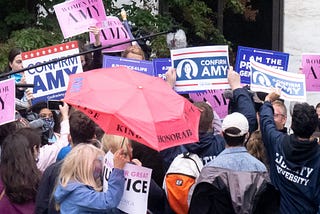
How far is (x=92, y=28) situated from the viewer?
8.07 meters

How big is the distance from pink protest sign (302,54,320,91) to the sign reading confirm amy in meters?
1.18

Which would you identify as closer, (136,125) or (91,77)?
(136,125)

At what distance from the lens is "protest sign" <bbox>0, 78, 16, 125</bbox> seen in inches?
236

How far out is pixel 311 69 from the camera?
26.1 ft

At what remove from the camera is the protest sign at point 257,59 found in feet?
24.6

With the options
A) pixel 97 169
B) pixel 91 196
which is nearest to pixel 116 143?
pixel 97 169

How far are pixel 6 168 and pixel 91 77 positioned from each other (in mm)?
889

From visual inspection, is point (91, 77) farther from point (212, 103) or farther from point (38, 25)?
point (38, 25)

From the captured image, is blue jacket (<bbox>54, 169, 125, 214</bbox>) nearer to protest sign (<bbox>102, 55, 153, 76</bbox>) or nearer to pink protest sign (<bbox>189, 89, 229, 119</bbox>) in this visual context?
protest sign (<bbox>102, 55, 153, 76</bbox>)

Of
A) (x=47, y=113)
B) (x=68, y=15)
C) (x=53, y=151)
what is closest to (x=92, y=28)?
(x=68, y=15)

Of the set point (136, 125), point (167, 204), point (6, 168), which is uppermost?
point (136, 125)

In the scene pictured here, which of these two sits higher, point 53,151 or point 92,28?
point 92,28

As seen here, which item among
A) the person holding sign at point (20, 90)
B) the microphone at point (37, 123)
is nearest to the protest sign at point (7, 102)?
the microphone at point (37, 123)

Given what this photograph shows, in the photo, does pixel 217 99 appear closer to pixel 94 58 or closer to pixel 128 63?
pixel 128 63
